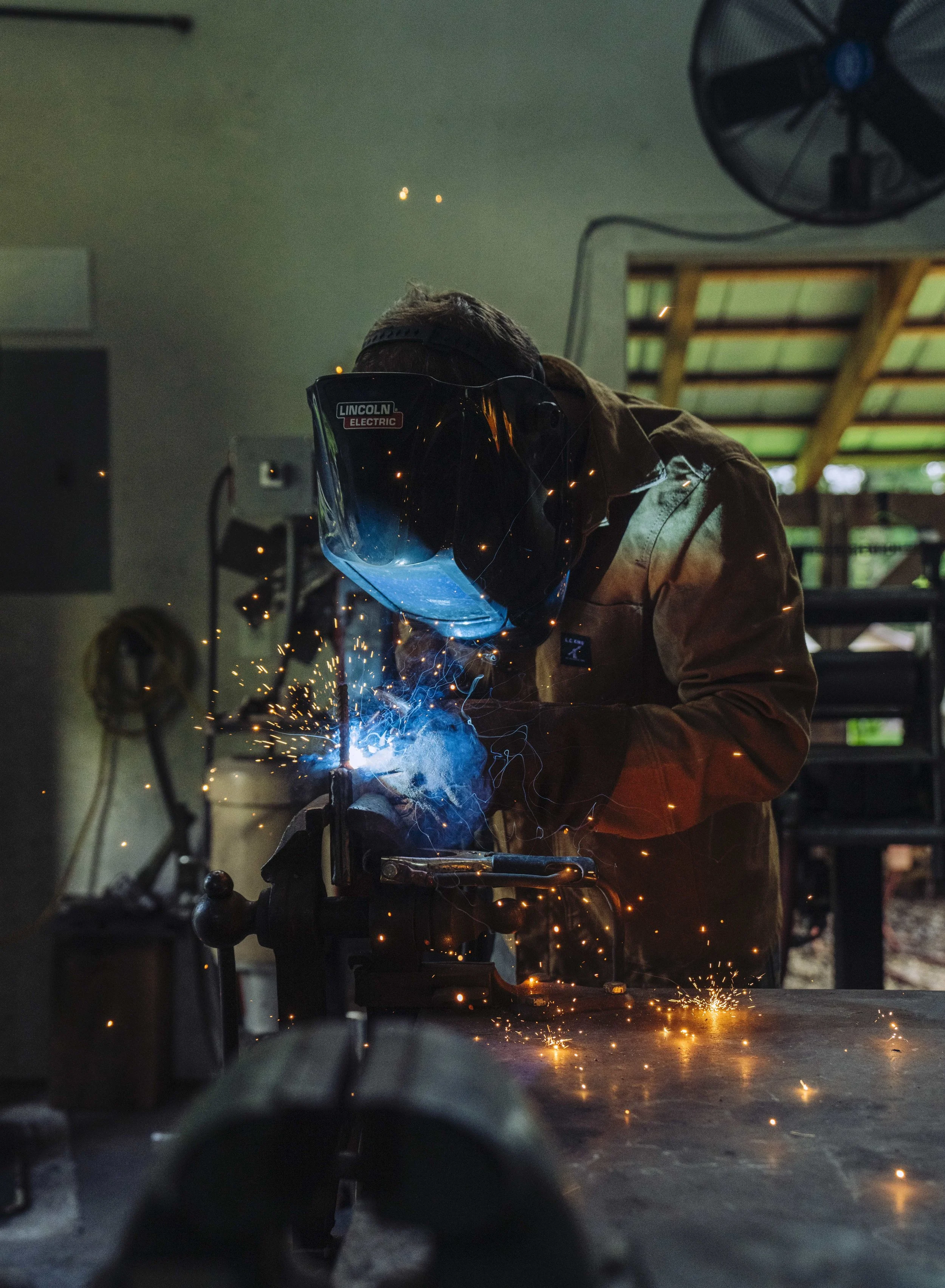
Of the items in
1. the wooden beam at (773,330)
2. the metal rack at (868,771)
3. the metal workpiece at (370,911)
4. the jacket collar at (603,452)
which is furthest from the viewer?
the wooden beam at (773,330)

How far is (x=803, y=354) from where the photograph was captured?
580cm

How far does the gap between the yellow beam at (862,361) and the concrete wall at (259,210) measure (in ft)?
4.69

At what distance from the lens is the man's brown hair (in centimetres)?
130

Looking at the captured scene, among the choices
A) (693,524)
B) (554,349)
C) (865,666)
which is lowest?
(865,666)

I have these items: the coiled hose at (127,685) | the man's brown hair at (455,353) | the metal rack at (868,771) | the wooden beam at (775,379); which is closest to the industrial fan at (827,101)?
the metal rack at (868,771)

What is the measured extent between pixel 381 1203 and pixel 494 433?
996mm

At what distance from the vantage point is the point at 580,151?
358 centimetres

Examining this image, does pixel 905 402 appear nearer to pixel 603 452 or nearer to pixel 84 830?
pixel 84 830

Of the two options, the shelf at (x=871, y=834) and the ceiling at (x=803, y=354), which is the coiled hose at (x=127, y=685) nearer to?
the shelf at (x=871, y=834)

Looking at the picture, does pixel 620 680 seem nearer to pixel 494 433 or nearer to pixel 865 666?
pixel 494 433

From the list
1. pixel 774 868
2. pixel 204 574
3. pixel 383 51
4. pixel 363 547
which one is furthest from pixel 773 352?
pixel 363 547

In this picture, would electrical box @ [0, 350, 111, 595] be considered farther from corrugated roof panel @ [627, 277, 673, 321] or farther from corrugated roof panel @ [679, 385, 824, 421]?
corrugated roof panel @ [679, 385, 824, 421]

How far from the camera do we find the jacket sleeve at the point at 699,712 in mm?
1360

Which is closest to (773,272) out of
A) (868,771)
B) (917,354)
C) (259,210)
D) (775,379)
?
(775,379)
